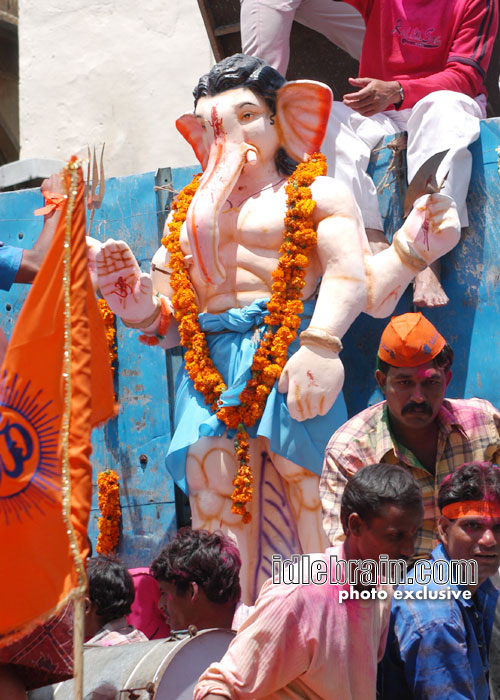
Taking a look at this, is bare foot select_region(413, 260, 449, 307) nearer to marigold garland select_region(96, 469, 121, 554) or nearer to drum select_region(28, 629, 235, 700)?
marigold garland select_region(96, 469, 121, 554)

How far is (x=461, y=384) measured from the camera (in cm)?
487

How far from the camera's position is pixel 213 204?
4547 millimetres

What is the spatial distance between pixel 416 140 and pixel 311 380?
3.91 ft

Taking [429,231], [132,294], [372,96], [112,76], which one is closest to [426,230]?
[429,231]

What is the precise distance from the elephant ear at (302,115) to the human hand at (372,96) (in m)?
0.19

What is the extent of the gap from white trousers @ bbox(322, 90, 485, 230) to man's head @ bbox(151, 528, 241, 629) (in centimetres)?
176

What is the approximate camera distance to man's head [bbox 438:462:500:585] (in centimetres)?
311

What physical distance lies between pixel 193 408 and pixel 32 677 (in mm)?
1912

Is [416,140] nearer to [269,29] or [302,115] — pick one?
[302,115]

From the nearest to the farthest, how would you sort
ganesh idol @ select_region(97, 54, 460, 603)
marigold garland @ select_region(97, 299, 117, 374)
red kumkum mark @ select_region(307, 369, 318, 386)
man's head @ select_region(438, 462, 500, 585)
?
man's head @ select_region(438, 462, 500, 585), red kumkum mark @ select_region(307, 369, 318, 386), ganesh idol @ select_region(97, 54, 460, 603), marigold garland @ select_region(97, 299, 117, 374)

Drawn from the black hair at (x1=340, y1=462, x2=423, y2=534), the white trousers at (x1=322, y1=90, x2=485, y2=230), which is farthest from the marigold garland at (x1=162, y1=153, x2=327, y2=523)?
the black hair at (x1=340, y1=462, x2=423, y2=534)

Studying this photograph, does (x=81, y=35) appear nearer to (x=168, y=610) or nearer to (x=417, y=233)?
(x=417, y=233)

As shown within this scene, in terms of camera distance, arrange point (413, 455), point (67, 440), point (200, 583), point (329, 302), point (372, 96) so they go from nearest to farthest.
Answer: point (67, 440) → point (200, 583) → point (413, 455) → point (329, 302) → point (372, 96)

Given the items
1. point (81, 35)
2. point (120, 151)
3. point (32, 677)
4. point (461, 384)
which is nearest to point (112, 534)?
point (461, 384)
